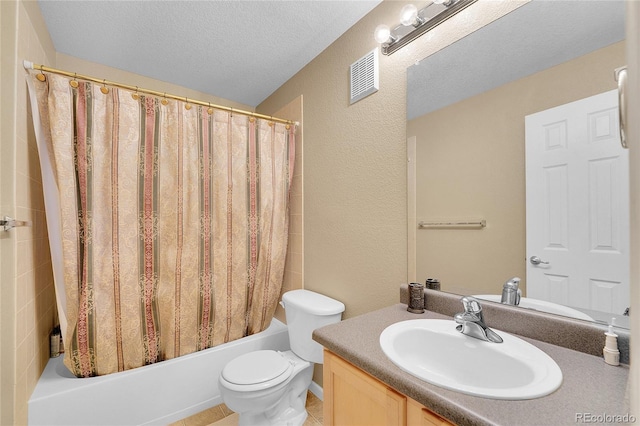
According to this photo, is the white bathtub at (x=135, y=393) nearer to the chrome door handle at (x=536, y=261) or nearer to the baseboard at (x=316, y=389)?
the baseboard at (x=316, y=389)

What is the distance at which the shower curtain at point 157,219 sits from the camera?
4.72 ft

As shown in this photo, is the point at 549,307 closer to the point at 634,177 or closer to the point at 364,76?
the point at 634,177

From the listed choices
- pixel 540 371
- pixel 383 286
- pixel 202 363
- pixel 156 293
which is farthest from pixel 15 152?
pixel 540 371

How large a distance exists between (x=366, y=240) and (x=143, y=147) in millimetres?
1426

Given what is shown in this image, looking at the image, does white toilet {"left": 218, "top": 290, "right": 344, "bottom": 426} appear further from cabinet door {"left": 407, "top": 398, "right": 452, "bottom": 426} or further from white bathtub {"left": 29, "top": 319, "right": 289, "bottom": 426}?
cabinet door {"left": 407, "top": 398, "right": 452, "bottom": 426}

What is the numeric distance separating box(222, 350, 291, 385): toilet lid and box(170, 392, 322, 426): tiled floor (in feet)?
1.43

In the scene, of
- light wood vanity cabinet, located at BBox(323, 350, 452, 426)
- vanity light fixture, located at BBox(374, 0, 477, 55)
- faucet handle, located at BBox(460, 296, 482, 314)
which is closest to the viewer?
light wood vanity cabinet, located at BBox(323, 350, 452, 426)

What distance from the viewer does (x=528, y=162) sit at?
0.96 meters

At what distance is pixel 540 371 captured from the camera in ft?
2.32

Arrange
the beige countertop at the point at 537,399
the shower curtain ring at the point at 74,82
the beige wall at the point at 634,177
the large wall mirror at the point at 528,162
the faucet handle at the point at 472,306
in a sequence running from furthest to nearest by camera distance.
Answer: the shower curtain ring at the point at 74,82 < the faucet handle at the point at 472,306 < the large wall mirror at the point at 528,162 < the beige countertop at the point at 537,399 < the beige wall at the point at 634,177

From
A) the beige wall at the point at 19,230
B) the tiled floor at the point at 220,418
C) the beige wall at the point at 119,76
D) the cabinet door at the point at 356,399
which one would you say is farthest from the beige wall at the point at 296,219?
the beige wall at the point at 19,230

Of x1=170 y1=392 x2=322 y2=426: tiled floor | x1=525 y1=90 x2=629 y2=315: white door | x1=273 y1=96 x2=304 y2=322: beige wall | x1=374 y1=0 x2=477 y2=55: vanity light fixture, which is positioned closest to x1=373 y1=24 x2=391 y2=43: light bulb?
x1=374 y1=0 x2=477 y2=55: vanity light fixture

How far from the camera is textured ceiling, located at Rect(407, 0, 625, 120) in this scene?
830mm

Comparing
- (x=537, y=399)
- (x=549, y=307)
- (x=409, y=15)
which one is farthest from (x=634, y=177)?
(x=409, y=15)
